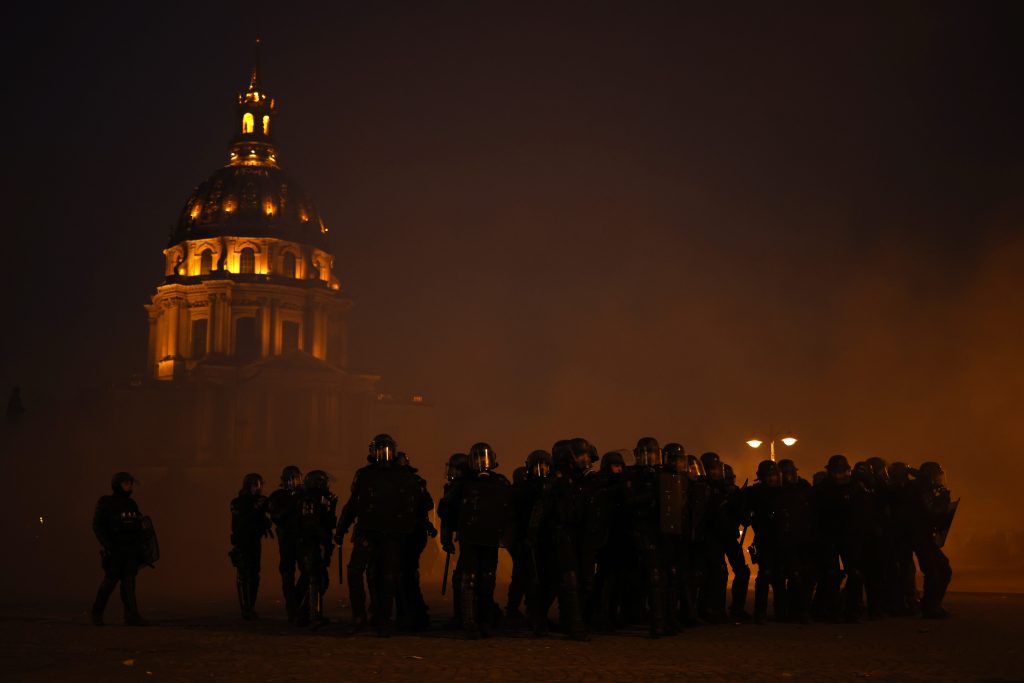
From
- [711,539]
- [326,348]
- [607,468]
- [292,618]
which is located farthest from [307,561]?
[326,348]

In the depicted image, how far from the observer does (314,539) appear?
16.7 metres

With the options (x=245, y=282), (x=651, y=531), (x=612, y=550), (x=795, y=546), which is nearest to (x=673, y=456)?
(x=651, y=531)

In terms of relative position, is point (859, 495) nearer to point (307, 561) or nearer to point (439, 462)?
point (307, 561)

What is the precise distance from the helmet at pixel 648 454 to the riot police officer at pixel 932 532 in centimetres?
502

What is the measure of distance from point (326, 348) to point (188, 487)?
36896 mm

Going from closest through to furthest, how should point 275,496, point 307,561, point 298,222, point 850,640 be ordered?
point 850,640 < point 307,561 < point 275,496 < point 298,222

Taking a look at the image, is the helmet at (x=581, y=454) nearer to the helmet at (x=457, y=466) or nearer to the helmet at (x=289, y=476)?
the helmet at (x=457, y=466)

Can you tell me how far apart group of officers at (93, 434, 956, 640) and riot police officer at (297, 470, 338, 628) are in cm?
3

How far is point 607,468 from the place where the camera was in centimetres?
1534

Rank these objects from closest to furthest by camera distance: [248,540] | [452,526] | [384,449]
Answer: [452,526] < [384,449] < [248,540]

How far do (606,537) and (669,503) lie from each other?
89 cm

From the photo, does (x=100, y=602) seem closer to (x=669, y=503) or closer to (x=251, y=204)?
(x=669, y=503)

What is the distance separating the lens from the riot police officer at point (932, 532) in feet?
57.4

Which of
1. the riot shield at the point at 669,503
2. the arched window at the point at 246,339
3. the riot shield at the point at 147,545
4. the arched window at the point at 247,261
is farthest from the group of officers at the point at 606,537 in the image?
the arched window at the point at 247,261
